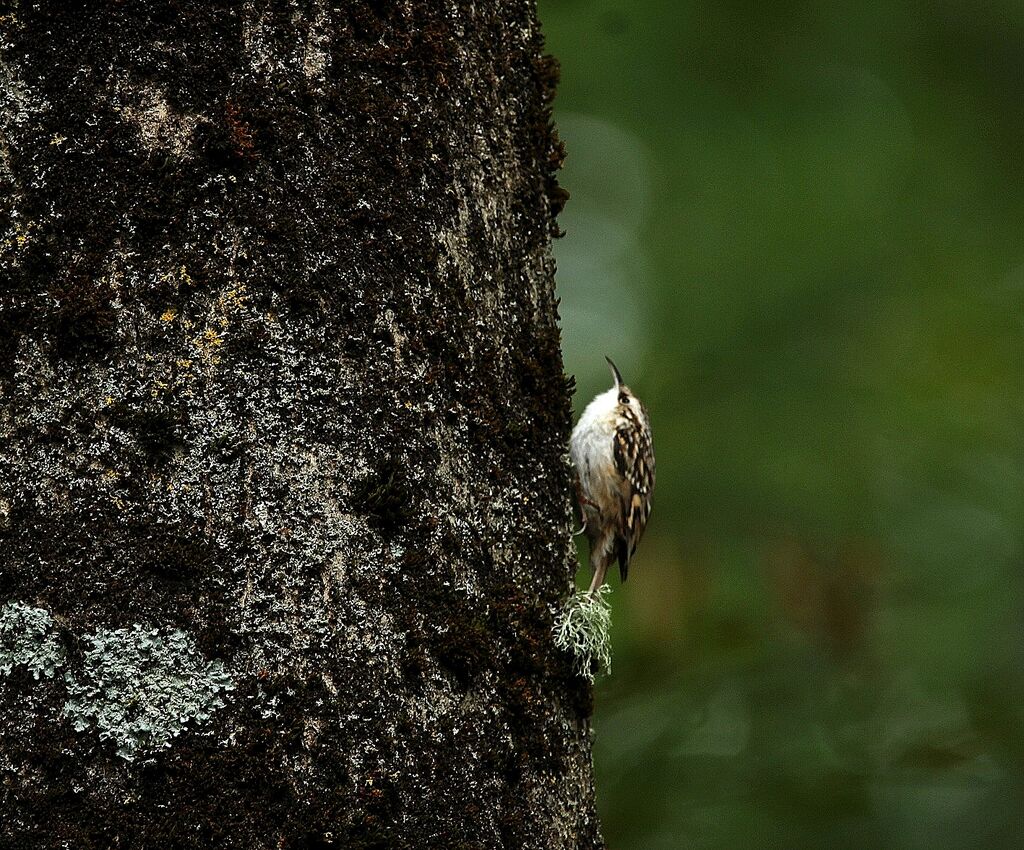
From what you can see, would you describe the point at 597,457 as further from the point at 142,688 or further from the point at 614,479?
the point at 142,688

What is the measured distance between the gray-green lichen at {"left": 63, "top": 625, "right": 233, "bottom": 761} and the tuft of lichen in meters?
0.54

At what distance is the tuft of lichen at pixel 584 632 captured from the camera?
165cm

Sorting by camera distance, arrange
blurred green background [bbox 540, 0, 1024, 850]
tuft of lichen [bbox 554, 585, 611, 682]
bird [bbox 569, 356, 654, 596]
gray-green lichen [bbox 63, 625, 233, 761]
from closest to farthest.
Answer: gray-green lichen [bbox 63, 625, 233, 761] < tuft of lichen [bbox 554, 585, 611, 682] < bird [bbox 569, 356, 654, 596] < blurred green background [bbox 540, 0, 1024, 850]

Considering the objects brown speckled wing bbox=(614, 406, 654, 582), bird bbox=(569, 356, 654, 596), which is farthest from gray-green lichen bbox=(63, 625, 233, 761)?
brown speckled wing bbox=(614, 406, 654, 582)

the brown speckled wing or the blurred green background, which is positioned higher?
the blurred green background

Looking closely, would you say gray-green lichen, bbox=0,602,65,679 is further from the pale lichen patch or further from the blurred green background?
the blurred green background

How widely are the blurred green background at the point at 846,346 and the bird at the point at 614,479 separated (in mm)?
580

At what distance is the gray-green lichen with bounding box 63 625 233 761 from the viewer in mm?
1299

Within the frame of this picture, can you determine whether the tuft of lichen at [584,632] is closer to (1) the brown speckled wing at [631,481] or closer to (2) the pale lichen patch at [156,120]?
(2) the pale lichen patch at [156,120]

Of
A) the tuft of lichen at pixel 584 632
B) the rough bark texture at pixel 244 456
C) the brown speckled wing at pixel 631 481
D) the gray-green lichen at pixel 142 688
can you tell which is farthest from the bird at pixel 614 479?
the gray-green lichen at pixel 142 688

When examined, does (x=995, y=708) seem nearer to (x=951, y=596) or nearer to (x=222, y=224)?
(x=951, y=596)

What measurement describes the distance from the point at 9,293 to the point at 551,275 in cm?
85

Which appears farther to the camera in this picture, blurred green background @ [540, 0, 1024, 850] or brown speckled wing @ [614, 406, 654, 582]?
blurred green background @ [540, 0, 1024, 850]

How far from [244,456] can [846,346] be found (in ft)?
14.5
